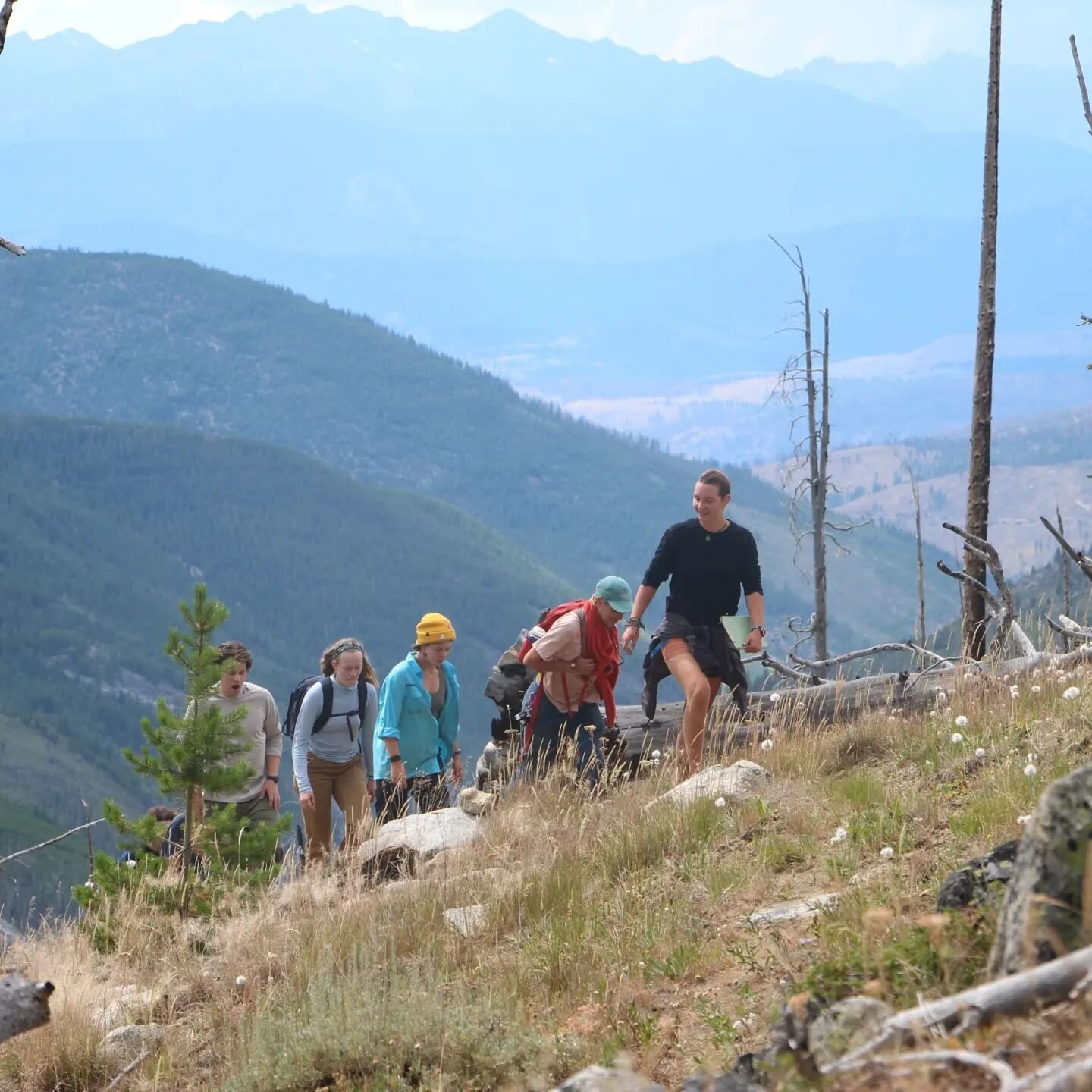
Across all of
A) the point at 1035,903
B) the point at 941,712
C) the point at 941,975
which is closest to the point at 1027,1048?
the point at 1035,903

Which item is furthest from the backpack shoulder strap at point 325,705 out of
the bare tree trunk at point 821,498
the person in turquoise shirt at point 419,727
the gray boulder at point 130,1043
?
the bare tree trunk at point 821,498

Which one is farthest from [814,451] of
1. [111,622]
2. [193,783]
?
[111,622]

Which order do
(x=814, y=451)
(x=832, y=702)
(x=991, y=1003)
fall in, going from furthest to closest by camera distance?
1. (x=814, y=451)
2. (x=832, y=702)
3. (x=991, y=1003)

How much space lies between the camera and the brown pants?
877cm

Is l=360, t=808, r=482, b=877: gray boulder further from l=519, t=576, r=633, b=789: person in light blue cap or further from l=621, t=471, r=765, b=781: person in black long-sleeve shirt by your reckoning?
l=621, t=471, r=765, b=781: person in black long-sleeve shirt

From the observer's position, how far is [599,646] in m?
7.70

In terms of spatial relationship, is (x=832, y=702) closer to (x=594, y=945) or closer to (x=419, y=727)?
(x=419, y=727)

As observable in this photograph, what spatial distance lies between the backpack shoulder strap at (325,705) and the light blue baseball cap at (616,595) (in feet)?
6.95

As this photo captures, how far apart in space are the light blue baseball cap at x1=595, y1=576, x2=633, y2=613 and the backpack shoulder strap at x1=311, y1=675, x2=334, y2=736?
2119 millimetres

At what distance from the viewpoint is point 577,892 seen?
5.31 metres

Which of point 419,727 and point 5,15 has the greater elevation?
point 5,15

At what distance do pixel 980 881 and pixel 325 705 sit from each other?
5793 mm

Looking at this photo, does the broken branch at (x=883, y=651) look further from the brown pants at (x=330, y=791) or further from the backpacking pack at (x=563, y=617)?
the brown pants at (x=330, y=791)

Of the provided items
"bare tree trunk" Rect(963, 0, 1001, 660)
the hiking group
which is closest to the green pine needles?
the hiking group
